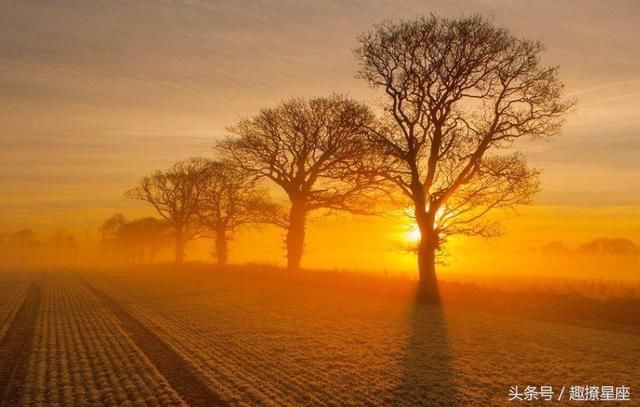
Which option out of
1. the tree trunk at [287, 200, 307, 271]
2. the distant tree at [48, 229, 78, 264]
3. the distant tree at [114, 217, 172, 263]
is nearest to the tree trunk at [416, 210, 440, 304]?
the tree trunk at [287, 200, 307, 271]

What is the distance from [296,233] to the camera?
1730 inches

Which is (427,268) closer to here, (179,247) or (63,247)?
(179,247)

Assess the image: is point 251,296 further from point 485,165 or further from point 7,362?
point 7,362

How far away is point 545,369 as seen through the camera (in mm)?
13039

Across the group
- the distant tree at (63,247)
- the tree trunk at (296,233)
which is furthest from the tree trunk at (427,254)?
the distant tree at (63,247)

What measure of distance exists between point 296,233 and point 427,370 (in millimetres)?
31687

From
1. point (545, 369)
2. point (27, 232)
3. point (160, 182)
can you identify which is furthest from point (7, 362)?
point (27, 232)

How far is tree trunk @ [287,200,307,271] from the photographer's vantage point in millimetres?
43438

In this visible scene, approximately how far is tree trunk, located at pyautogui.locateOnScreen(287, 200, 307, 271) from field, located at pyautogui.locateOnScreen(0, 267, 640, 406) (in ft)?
58.1

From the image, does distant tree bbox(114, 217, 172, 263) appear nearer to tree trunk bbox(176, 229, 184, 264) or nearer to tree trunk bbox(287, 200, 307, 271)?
tree trunk bbox(176, 229, 184, 264)

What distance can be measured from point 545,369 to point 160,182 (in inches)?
2705

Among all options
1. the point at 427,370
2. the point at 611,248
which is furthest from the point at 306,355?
the point at 611,248

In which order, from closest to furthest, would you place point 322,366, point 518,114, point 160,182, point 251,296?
1. point 322,366
2. point 518,114
3. point 251,296
4. point 160,182

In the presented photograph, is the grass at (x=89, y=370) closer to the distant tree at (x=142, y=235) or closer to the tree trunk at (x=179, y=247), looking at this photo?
the tree trunk at (x=179, y=247)
